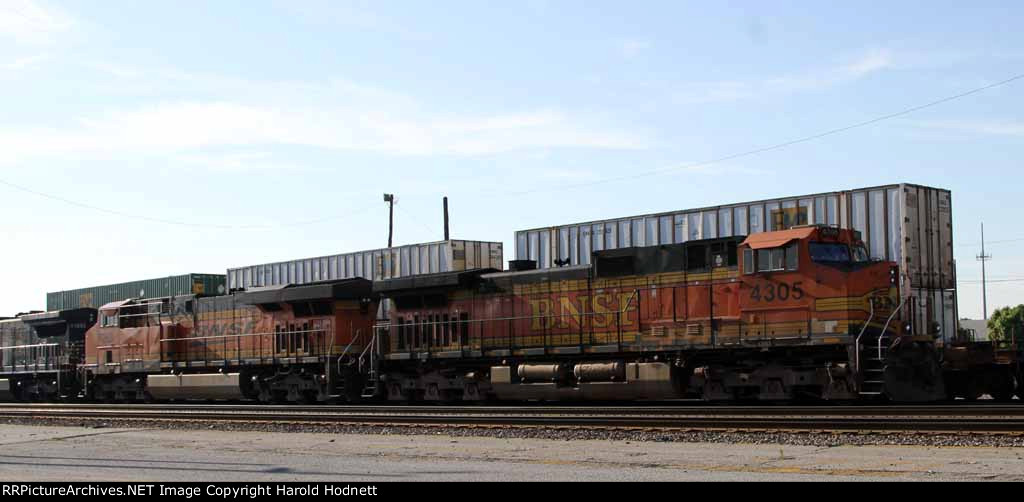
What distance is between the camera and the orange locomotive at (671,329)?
58.7 ft

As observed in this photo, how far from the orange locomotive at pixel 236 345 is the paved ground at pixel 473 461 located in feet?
33.3

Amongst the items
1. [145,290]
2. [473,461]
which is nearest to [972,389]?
[473,461]

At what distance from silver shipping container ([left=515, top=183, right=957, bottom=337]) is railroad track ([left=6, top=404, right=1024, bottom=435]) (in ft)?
15.7

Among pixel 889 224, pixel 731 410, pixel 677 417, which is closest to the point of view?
pixel 677 417

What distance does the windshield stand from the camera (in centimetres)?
1825

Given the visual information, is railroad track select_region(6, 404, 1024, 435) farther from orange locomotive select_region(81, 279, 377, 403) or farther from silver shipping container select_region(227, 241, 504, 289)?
silver shipping container select_region(227, 241, 504, 289)

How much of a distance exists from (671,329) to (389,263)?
13.4 m

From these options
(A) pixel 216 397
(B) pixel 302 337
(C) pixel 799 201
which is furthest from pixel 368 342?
(C) pixel 799 201

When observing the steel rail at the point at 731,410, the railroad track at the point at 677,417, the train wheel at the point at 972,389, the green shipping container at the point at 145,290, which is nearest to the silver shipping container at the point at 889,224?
the train wheel at the point at 972,389

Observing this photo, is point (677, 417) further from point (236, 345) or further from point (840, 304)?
point (236, 345)

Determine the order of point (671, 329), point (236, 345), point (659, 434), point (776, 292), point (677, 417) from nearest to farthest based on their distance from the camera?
point (659, 434) → point (677, 417) → point (776, 292) → point (671, 329) → point (236, 345)

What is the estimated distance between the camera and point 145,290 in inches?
1501

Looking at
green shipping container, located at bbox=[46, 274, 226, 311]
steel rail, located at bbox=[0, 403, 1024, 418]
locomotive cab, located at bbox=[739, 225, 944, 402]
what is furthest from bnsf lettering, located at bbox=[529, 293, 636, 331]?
green shipping container, located at bbox=[46, 274, 226, 311]
